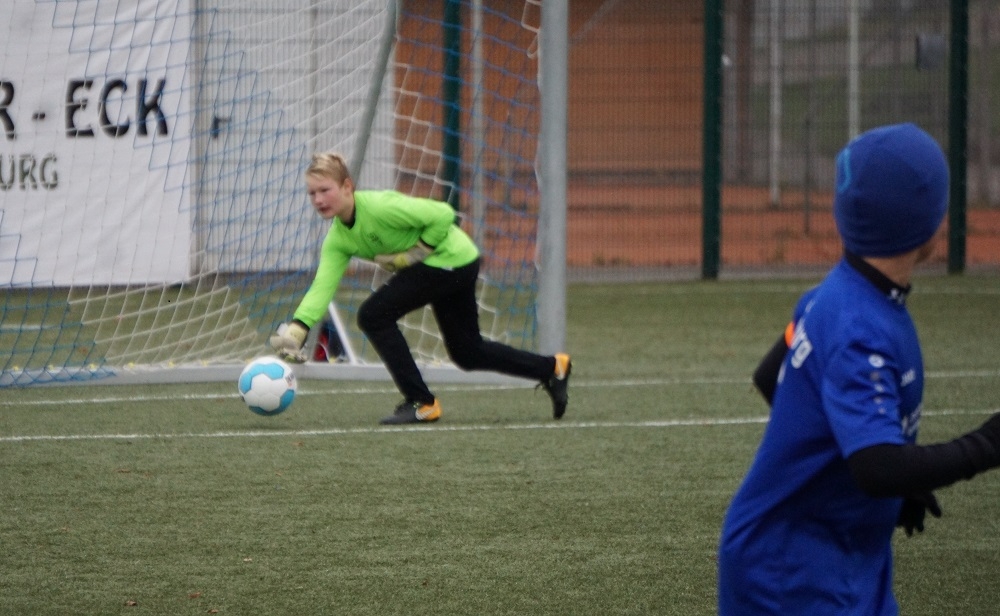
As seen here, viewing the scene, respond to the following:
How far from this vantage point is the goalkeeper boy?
7109mm

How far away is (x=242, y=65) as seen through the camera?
30.1ft

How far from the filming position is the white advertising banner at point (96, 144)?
877cm

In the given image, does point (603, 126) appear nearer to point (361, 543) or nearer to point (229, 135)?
point (229, 135)

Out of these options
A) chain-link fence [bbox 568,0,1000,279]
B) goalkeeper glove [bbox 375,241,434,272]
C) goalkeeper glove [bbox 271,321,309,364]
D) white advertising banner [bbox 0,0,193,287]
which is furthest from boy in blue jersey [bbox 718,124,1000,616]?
chain-link fence [bbox 568,0,1000,279]

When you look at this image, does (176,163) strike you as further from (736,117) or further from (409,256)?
(736,117)

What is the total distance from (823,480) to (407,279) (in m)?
5.03

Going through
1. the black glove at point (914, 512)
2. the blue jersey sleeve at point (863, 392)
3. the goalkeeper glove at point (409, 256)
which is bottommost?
the black glove at point (914, 512)

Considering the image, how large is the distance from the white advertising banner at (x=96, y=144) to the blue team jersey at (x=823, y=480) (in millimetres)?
6746

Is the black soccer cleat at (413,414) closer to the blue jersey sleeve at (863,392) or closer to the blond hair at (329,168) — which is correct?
the blond hair at (329,168)

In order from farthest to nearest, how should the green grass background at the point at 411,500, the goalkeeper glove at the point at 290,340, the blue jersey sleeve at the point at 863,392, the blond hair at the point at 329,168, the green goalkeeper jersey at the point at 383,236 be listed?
the green goalkeeper jersey at the point at 383,236 < the blond hair at the point at 329,168 < the goalkeeper glove at the point at 290,340 < the green grass background at the point at 411,500 < the blue jersey sleeve at the point at 863,392

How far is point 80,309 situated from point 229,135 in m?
2.09

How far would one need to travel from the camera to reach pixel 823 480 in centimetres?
249

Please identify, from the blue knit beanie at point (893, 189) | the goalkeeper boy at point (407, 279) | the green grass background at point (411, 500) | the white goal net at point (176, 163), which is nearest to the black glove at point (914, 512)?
the blue knit beanie at point (893, 189)

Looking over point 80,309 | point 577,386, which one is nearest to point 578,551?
point 577,386
